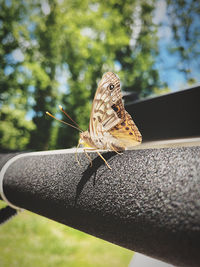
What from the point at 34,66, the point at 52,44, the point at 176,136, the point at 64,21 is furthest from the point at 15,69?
the point at 176,136

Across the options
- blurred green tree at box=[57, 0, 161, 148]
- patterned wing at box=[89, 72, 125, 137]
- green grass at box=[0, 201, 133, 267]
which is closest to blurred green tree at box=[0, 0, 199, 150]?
blurred green tree at box=[57, 0, 161, 148]

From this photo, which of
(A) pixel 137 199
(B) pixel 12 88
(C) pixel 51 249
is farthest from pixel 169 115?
(B) pixel 12 88

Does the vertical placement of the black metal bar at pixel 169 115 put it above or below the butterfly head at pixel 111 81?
below

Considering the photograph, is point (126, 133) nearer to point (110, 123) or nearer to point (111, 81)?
point (110, 123)

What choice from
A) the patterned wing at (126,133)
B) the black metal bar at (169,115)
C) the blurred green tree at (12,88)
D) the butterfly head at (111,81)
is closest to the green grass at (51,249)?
the black metal bar at (169,115)

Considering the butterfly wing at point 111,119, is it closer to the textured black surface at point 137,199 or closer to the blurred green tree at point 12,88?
the textured black surface at point 137,199

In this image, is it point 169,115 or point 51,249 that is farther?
point 51,249

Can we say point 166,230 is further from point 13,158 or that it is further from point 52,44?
point 52,44
